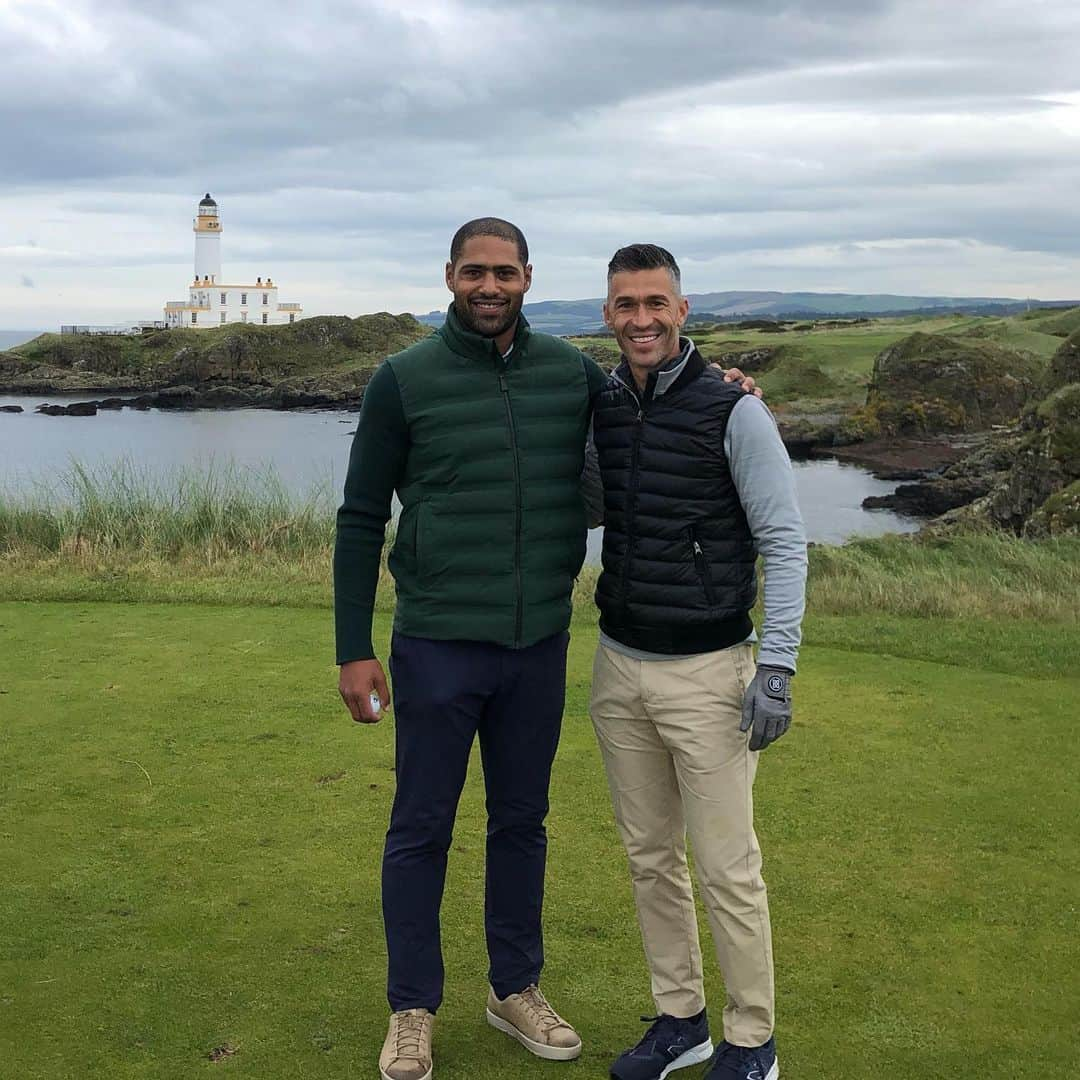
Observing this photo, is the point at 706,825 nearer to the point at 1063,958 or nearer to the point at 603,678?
the point at 603,678

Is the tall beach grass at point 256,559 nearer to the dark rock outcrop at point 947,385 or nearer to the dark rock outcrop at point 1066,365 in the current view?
the dark rock outcrop at point 1066,365

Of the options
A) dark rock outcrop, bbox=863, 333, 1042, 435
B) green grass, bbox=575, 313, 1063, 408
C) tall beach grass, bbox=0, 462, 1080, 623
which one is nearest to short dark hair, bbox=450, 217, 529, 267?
tall beach grass, bbox=0, 462, 1080, 623

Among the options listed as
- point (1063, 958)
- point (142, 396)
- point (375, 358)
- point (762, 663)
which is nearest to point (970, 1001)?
point (1063, 958)

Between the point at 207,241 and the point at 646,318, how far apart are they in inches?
4373

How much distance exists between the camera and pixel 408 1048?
3.00 meters

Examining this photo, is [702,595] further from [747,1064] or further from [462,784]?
Answer: [747,1064]

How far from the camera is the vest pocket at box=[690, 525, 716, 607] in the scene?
304cm

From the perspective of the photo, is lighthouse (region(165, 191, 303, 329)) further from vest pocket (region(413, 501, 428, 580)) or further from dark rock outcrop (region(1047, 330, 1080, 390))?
vest pocket (region(413, 501, 428, 580))

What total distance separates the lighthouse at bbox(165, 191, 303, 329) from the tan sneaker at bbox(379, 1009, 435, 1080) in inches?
4063

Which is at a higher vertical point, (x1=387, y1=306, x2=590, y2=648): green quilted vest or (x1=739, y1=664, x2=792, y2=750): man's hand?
(x1=387, y1=306, x2=590, y2=648): green quilted vest

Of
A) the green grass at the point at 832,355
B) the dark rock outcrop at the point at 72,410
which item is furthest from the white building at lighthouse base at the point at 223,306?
the green grass at the point at 832,355

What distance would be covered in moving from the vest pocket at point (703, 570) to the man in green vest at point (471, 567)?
1.23 feet

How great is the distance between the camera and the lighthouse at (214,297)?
104m

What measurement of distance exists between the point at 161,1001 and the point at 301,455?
36846 millimetres
